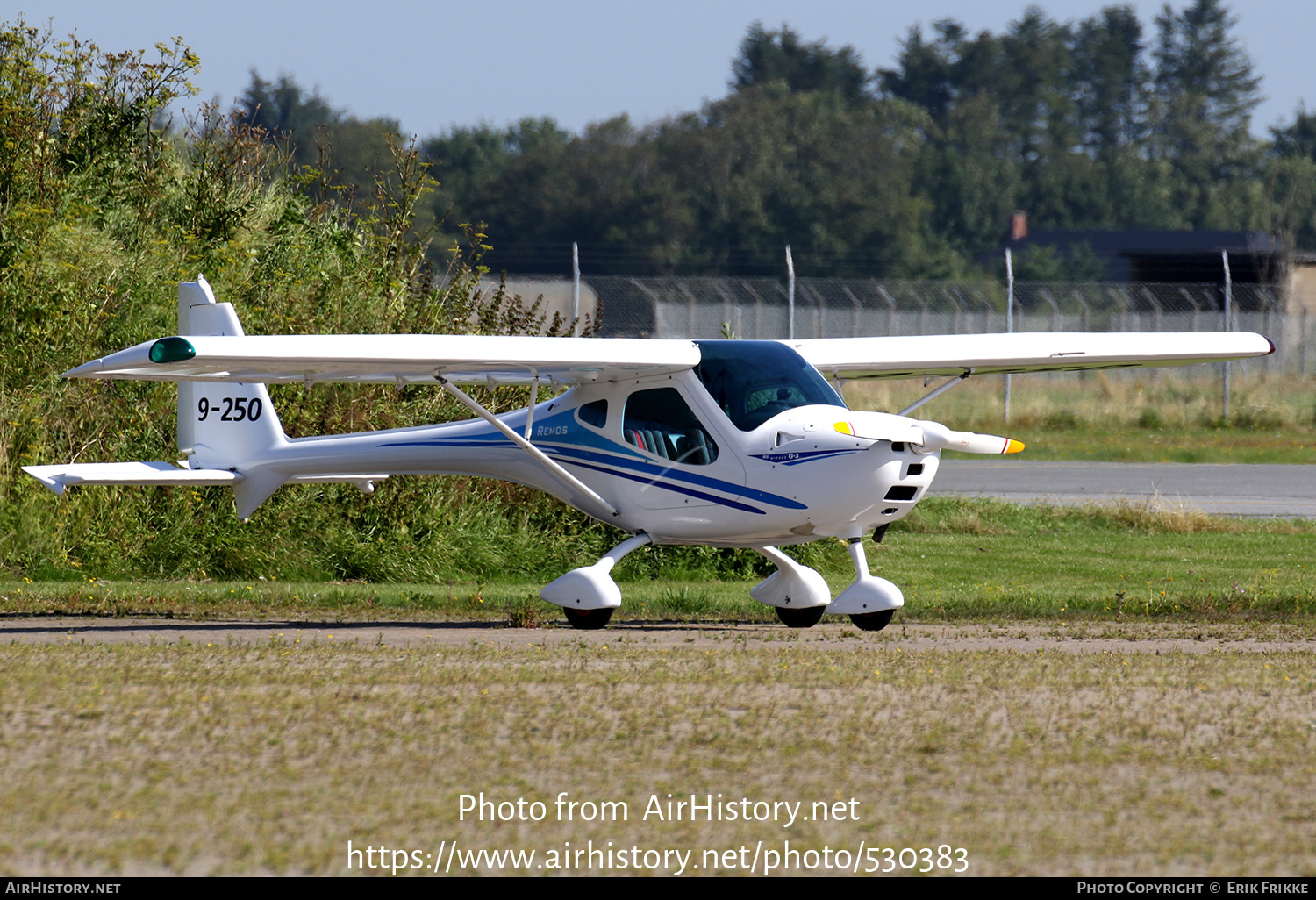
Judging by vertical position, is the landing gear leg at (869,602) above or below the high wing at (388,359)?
below

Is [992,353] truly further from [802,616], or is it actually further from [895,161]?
[895,161]

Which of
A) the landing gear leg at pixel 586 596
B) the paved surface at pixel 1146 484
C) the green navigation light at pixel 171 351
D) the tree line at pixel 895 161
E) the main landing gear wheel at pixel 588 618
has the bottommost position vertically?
the paved surface at pixel 1146 484

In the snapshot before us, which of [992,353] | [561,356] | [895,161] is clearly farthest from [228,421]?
[895,161]

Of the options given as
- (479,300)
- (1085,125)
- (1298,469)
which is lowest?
(1298,469)

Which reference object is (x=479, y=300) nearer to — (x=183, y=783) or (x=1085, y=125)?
(x=183, y=783)

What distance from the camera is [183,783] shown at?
5.94 meters

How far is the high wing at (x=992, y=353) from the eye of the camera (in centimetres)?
1331

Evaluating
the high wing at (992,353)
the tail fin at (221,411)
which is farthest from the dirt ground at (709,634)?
the high wing at (992,353)

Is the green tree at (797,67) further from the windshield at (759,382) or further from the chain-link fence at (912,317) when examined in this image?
the windshield at (759,382)

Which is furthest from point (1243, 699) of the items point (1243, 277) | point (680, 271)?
point (680, 271)

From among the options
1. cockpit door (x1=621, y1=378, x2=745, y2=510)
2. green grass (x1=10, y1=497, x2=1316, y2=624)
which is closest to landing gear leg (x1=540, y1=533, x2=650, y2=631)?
green grass (x1=10, y1=497, x2=1316, y2=624)

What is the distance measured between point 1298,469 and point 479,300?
14946 millimetres

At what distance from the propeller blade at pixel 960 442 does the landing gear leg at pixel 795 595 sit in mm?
1730

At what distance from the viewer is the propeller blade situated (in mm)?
10758
